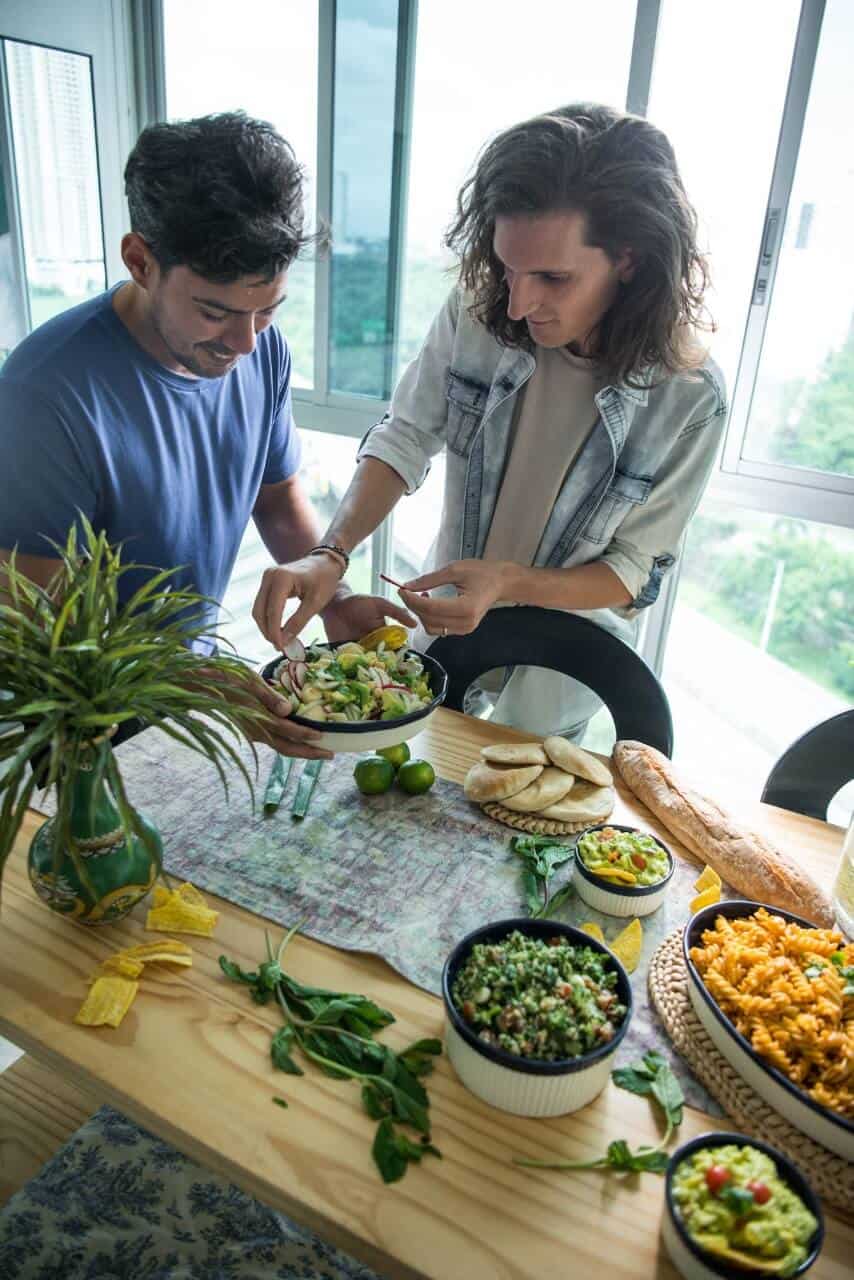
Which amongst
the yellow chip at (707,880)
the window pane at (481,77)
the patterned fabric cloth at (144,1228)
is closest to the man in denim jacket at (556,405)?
the yellow chip at (707,880)

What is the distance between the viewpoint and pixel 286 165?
132cm

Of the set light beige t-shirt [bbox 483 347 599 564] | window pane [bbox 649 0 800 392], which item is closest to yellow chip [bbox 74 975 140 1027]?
light beige t-shirt [bbox 483 347 599 564]

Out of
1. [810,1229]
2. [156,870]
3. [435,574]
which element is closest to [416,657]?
[435,574]

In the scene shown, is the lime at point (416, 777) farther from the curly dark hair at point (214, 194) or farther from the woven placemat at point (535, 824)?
the curly dark hair at point (214, 194)

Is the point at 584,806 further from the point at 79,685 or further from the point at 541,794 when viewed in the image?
the point at 79,685

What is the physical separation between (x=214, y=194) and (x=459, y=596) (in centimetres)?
72

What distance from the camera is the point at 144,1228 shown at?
1101mm

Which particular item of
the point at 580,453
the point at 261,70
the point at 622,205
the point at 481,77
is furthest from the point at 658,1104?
the point at 261,70

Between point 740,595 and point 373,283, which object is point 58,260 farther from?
point 740,595

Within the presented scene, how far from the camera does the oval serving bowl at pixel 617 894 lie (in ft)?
3.68

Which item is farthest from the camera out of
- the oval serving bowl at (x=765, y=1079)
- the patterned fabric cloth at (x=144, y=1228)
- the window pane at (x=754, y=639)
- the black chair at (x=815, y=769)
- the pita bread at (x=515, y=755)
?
the window pane at (x=754, y=639)

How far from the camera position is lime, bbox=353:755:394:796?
1.36m

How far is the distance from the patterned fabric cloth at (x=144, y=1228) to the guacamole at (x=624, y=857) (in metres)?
0.59

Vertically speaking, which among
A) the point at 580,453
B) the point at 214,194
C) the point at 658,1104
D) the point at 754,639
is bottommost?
the point at 754,639
